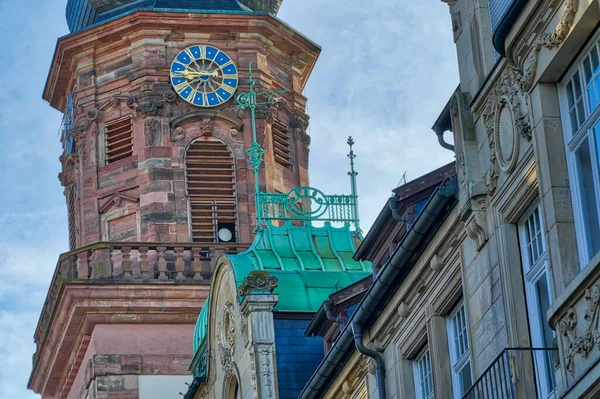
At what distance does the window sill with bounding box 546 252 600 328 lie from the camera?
617 inches

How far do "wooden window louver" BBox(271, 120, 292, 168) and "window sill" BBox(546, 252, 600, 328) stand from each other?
99.3ft

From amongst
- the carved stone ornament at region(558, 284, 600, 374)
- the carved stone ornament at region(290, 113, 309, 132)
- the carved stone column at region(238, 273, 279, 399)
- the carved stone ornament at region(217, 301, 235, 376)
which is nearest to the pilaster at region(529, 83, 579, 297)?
the carved stone ornament at region(558, 284, 600, 374)

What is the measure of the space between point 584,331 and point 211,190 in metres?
30.4

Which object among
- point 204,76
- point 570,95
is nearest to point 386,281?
point 570,95

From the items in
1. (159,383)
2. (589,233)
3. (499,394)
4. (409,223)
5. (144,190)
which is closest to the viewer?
(589,233)

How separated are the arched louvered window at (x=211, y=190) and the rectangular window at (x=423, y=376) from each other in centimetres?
2293

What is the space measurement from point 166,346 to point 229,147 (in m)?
5.32

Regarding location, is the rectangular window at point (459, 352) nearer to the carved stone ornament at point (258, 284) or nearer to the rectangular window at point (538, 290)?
the rectangular window at point (538, 290)

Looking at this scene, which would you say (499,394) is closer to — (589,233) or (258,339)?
(589,233)

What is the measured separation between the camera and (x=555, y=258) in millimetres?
17016

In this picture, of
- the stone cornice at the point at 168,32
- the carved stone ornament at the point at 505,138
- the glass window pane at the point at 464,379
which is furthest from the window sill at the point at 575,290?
the stone cornice at the point at 168,32

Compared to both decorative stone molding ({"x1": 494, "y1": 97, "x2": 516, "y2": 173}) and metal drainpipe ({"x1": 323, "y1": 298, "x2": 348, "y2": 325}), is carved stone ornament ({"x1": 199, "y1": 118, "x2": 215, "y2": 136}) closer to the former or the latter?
metal drainpipe ({"x1": 323, "y1": 298, "x2": 348, "y2": 325})

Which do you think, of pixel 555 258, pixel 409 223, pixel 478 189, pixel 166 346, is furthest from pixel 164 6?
pixel 555 258

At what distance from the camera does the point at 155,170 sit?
45.7 metres
